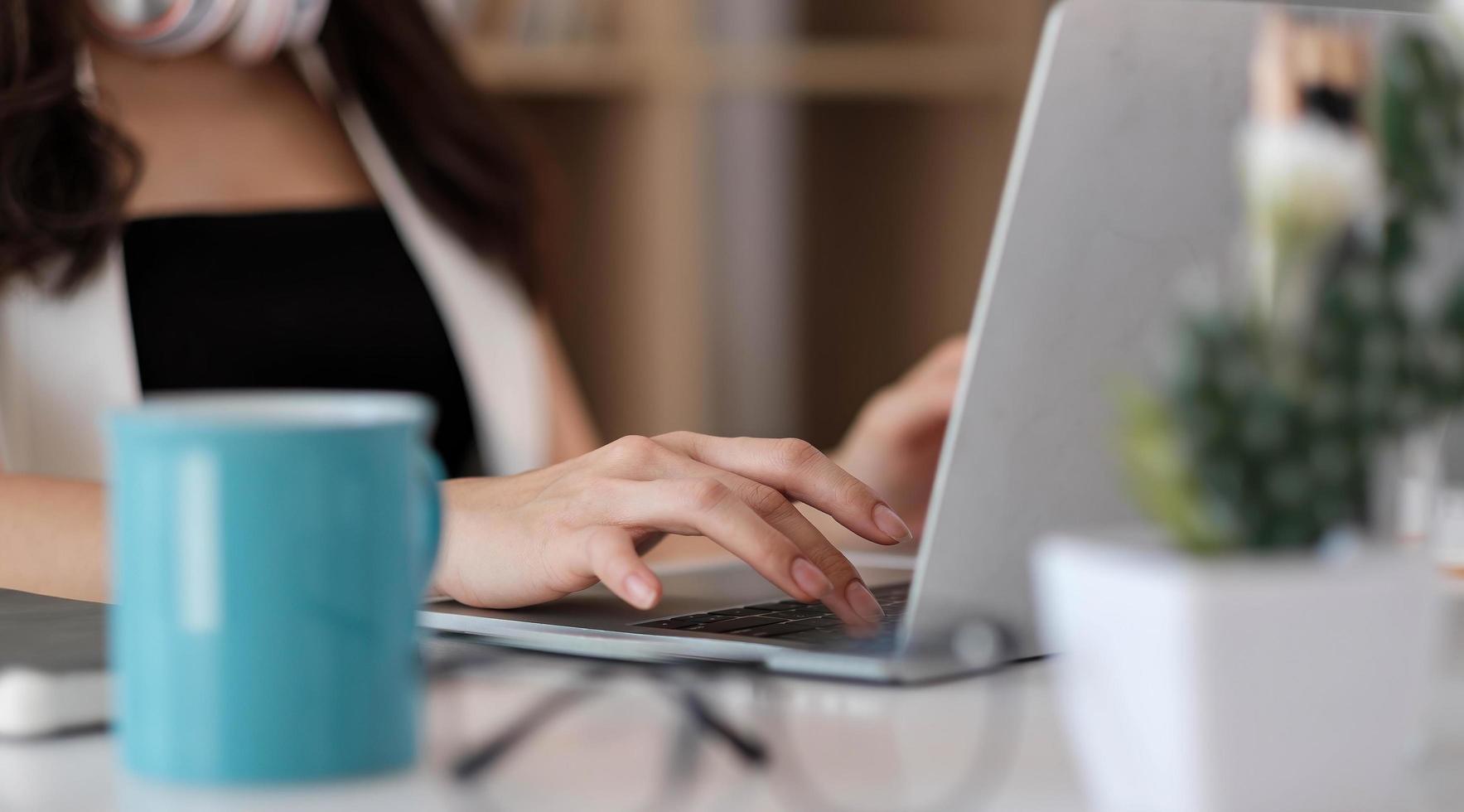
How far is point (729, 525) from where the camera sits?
0.64 m

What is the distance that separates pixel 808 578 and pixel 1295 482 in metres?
0.32

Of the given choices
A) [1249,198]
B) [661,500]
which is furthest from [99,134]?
[1249,198]

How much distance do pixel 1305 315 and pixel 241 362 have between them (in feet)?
3.73

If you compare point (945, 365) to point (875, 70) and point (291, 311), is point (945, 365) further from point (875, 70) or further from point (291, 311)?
point (875, 70)

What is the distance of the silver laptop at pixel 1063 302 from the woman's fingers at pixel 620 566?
19 mm

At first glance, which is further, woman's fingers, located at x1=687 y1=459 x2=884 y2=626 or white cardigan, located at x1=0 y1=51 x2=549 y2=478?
white cardigan, located at x1=0 y1=51 x2=549 y2=478

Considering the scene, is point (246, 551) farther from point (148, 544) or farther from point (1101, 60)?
point (1101, 60)

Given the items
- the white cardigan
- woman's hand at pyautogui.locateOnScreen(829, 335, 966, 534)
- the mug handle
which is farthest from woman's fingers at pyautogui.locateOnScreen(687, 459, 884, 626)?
the white cardigan

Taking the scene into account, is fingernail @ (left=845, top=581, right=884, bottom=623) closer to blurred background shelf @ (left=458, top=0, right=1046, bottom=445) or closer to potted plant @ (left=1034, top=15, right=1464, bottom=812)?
potted plant @ (left=1034, top=15, right=1464, bottom=812)

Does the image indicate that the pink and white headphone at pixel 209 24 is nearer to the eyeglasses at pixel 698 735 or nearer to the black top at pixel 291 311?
the black top at pixel 291 311

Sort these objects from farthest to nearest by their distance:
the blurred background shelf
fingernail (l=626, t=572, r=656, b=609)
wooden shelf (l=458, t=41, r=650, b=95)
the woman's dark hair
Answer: the blurred background shelf, wooden shelf (l=458, t=41, r=650, b=95), the woman's dark hair, fingernail (l=626, t=572, r=656, b=609)

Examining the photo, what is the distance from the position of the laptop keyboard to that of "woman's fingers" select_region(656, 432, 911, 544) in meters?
0.04

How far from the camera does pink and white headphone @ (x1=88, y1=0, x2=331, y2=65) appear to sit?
1.29m

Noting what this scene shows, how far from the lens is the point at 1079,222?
55 cm
